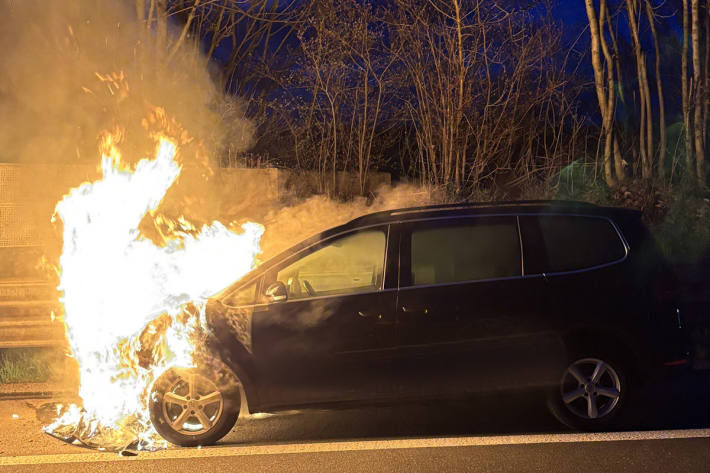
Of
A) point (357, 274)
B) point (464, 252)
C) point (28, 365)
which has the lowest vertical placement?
point (28, 365)

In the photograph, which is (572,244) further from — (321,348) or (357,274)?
(321,348)

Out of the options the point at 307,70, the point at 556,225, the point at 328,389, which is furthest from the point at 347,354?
the point at 307,70

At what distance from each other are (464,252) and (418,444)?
1420mm

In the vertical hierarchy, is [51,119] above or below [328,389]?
above

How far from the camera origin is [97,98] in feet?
57.9

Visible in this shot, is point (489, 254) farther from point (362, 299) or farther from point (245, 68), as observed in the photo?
point (245, 68)

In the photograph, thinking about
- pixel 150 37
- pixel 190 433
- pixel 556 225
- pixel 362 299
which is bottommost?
pixel 190 433

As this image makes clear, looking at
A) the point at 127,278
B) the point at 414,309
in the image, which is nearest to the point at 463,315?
the point at 414,309

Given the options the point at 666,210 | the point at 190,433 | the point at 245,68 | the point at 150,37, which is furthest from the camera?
the point at 245,68

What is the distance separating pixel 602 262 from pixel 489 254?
85cm

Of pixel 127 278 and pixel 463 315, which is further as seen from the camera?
pixel 127 278

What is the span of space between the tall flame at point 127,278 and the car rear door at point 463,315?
5.13ft

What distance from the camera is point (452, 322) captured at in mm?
5461

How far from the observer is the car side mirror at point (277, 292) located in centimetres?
541
